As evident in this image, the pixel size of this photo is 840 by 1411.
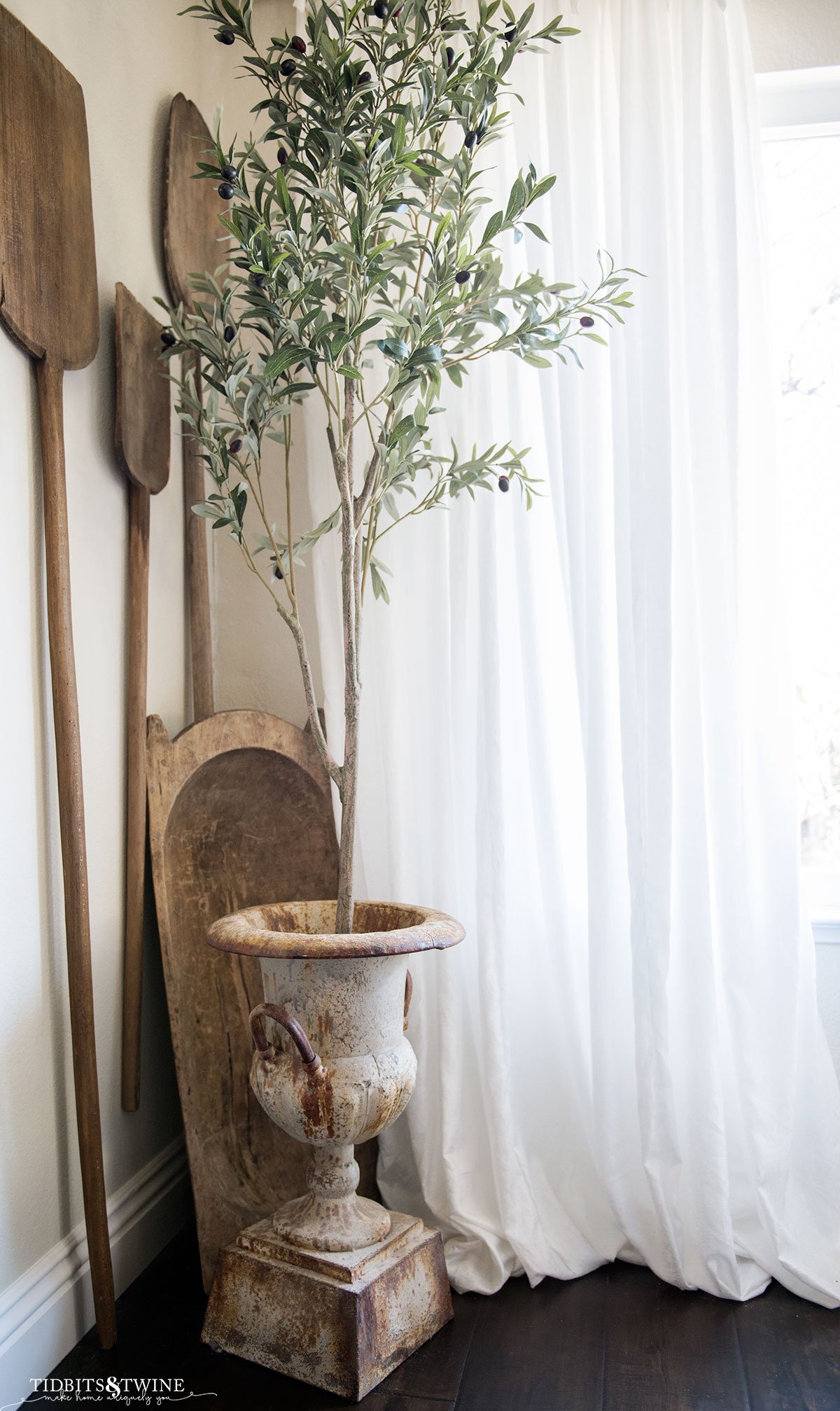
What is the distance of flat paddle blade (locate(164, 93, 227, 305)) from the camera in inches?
77.1

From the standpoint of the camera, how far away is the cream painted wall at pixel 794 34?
79.1 inches

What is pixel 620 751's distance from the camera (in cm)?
187

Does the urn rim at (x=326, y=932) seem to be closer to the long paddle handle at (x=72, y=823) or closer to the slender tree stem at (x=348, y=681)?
the slender tree stem at (x=348, y=681)

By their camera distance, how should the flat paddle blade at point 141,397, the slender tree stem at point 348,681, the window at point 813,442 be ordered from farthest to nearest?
the window at point 813,442 → the flat paddle blade at point 141,397 → the slender tree stem at point 348,681

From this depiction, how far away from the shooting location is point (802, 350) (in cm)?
215

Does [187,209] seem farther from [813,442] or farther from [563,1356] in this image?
[563,1356]

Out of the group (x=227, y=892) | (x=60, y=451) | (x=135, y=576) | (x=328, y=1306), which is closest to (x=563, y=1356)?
(x=328, y=1306)

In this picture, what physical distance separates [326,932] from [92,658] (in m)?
0.60

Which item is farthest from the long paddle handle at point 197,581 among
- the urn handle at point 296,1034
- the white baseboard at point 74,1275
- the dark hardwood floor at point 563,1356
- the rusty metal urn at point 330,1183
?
the dark hardwood floor at point 563,1356

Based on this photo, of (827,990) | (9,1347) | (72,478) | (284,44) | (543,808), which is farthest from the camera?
(827,990)

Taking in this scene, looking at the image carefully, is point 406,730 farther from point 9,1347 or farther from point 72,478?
point 9,1347

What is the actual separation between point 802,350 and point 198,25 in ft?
4.81

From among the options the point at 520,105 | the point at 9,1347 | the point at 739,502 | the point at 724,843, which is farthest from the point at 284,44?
the point at 9,1347

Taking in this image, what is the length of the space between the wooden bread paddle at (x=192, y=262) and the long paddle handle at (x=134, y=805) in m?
0.19
